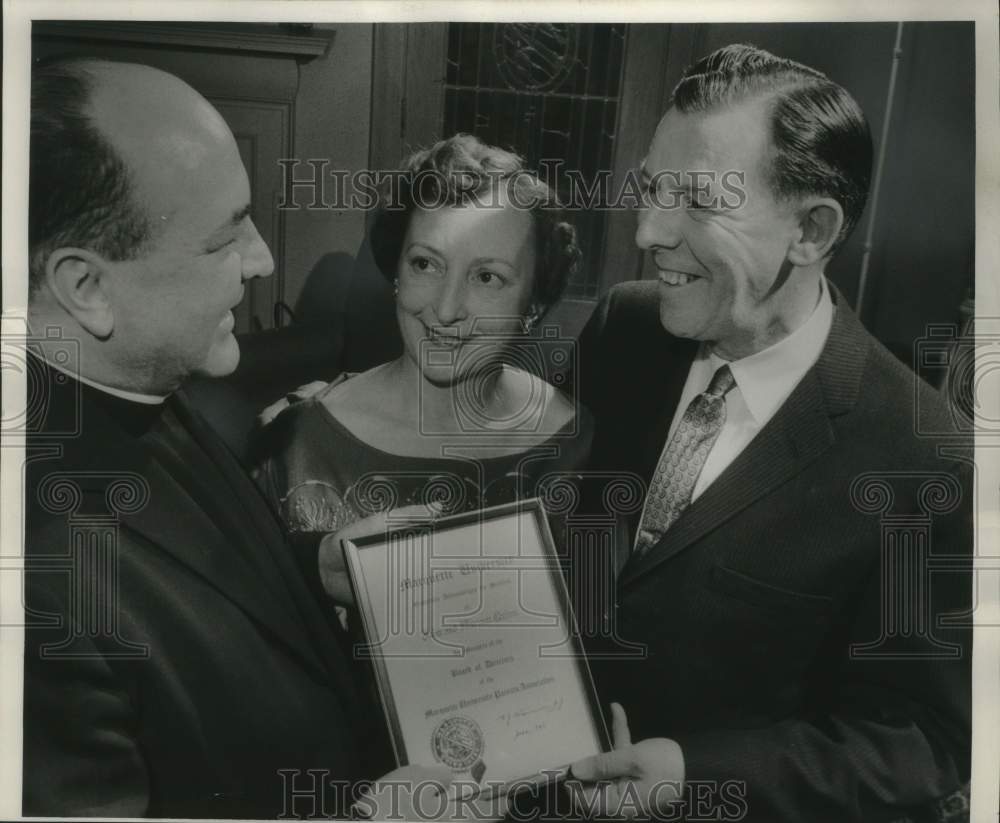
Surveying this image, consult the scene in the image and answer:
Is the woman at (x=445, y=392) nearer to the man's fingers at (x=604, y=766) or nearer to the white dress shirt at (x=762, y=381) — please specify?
the white dress shirt at (x=762, y=381)

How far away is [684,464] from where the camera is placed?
6.48ft

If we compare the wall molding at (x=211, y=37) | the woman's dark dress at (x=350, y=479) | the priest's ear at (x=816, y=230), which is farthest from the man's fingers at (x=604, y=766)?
the wall molding at (x=211, y=37)

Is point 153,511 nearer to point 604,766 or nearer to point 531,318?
point 531,318

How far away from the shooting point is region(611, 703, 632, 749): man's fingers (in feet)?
6.49

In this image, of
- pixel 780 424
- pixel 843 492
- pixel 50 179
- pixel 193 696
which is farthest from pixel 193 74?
pixel 843 492

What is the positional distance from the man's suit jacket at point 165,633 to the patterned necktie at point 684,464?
0.69 m

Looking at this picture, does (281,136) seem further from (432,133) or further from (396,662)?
(396,662)

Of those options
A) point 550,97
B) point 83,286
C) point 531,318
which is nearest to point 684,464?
point 531,318

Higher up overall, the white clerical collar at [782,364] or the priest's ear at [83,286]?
the priest's ear at [83,286]

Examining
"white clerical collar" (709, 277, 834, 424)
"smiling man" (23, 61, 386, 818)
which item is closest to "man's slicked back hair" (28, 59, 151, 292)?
"smiling man" (23, 61, 386, 818)

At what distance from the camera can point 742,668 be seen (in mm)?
1966

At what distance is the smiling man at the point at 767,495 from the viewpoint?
75.4 inches
